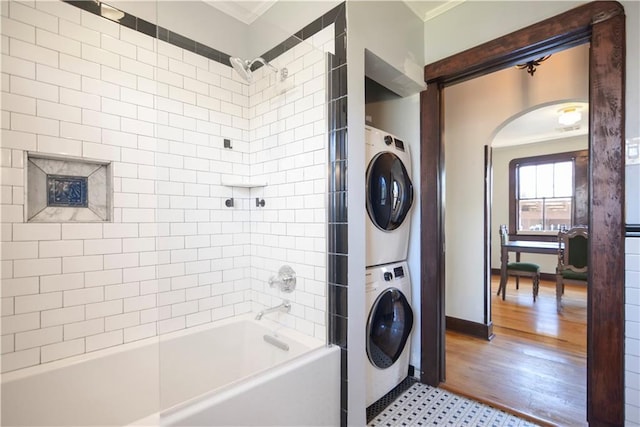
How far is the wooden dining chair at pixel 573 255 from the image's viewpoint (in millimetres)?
3598

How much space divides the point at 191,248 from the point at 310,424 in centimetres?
123

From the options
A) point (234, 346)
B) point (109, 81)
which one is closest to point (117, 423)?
point (234, 346)

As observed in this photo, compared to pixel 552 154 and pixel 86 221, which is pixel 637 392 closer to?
pixel 86 221

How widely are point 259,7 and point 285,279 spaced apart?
6.06ft

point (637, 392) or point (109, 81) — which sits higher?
point (109, 81)

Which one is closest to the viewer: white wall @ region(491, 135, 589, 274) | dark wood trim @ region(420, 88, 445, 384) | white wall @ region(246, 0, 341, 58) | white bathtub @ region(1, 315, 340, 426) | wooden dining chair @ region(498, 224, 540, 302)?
white bathtub @ region(1, 315, 340, 426)

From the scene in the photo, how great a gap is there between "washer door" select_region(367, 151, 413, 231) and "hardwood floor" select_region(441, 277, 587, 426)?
1265 millimetres

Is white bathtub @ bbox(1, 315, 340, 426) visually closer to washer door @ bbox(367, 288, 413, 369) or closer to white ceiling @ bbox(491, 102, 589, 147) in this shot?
washer door @ bbox(367, 288, 413, 369)

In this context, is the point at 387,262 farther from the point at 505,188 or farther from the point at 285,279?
the point at 505,188

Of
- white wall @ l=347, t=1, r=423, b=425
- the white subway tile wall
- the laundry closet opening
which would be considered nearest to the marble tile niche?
the white subway tile wall

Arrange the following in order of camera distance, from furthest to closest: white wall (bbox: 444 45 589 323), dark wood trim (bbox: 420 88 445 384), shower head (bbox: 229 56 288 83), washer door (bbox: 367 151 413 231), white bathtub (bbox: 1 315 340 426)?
white wall (bbox: 444 45 589 323) < dark wood trim (bbox: 420 88 445 384) < shower head (bbox: 229 56 288 83) < washer door (bbox: 367 151 413 231) < white bathtub (bbox: 1 315 340 426)

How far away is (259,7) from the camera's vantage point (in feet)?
6.79

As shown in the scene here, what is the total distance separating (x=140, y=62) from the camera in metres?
1.79

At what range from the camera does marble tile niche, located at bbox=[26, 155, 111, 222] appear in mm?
1501
